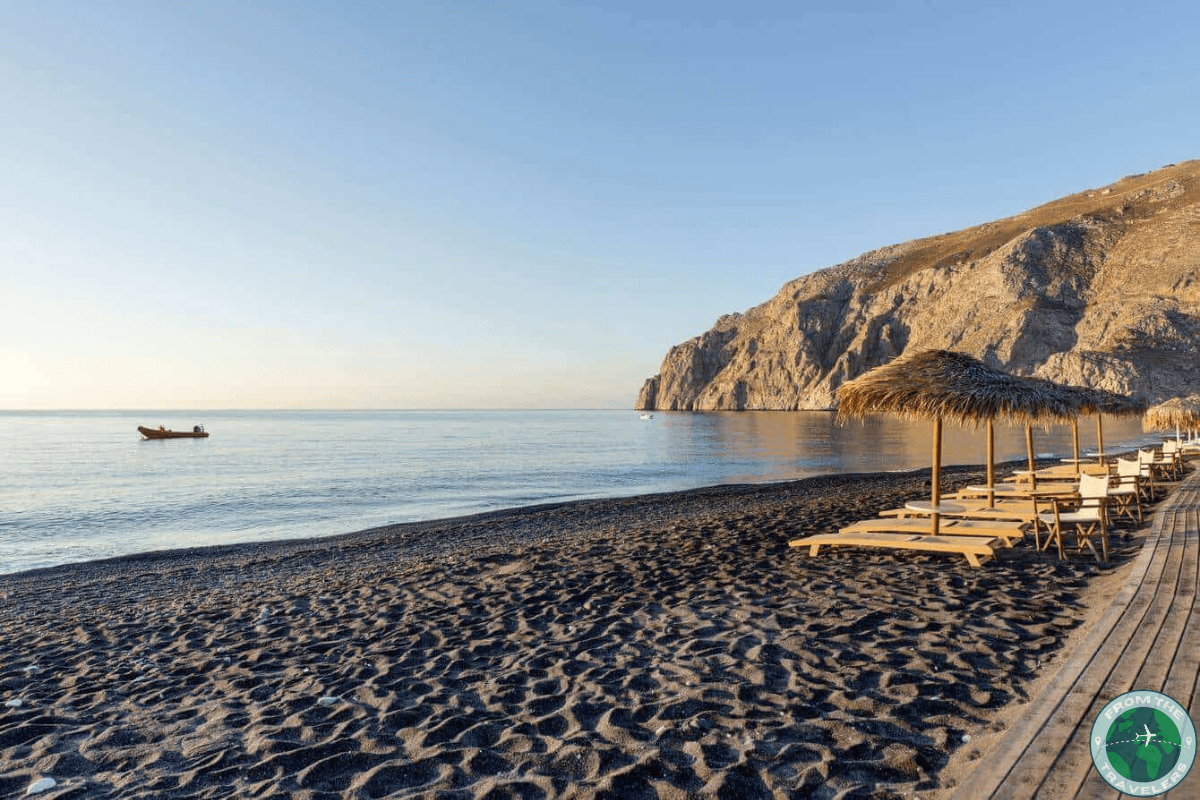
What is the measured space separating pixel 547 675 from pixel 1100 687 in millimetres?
3679

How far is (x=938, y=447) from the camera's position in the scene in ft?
32.9

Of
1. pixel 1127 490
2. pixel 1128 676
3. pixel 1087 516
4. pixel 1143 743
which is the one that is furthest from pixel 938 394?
pixel 1143 743

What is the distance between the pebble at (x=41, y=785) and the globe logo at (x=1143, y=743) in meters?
5.58

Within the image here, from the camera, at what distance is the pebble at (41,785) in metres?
3.94

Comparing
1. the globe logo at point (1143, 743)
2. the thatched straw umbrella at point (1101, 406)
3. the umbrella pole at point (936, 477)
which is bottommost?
the globe logo at point (1143, 743)

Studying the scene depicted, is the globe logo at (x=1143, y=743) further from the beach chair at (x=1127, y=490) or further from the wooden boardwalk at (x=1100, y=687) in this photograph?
the beach chair at (x=1127, y=490)

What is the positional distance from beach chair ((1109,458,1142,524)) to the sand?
2156 mm

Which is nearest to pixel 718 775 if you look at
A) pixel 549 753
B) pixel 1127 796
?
pixel 549 753

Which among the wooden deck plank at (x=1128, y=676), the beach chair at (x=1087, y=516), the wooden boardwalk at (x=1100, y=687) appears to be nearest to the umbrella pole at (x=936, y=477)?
the beach chair at (x=1087, y=516)

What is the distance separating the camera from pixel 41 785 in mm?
3996

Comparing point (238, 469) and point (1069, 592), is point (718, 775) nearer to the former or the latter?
point (1069, 592)

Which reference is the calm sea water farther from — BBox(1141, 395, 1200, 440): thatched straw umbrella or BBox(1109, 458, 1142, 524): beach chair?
BBox(1109, 458, 1142, 524): beach chair

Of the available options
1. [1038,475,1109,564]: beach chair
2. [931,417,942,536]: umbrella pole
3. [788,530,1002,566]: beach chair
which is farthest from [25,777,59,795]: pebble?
[1038,475,1109,564]: beach chair

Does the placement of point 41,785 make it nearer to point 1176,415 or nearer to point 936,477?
point 936,477
